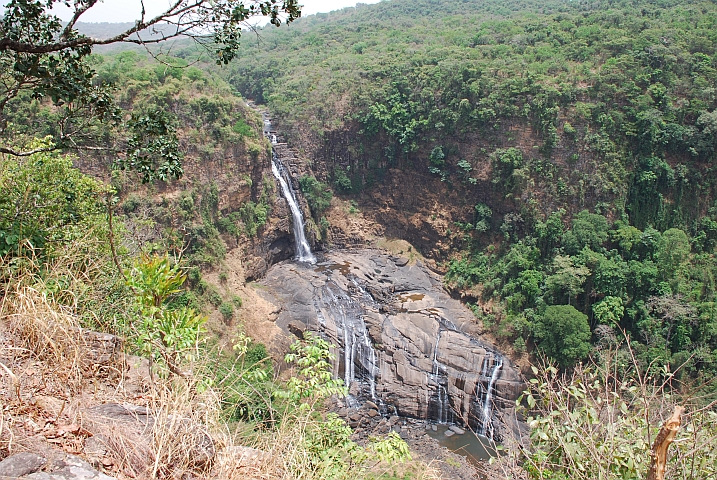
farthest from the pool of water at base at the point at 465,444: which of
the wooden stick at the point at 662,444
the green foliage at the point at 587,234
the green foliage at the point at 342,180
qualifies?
the green foliage at the point at 342,180

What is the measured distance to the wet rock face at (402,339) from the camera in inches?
647

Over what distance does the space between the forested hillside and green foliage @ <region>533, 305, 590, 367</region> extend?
49 millimetres

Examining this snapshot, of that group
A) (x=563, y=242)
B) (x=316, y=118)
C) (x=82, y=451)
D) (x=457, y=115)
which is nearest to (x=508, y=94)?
(x=457, y=115)

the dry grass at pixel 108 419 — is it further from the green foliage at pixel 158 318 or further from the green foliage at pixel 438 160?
the green foliage at pixel 438 160

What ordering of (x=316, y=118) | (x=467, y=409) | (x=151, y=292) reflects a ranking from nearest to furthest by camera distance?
(x=151, y=292) → (x=467, y=409) → (x=316, y=118)

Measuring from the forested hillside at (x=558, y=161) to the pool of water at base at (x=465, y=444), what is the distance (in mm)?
4268

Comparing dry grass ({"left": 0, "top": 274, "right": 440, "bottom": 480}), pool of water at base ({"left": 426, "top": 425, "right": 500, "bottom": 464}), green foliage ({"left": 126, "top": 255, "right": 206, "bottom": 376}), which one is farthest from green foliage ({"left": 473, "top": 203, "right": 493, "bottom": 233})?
dry grass ({"left": 0, "top": 274, "right": 440, "bottom": 480})

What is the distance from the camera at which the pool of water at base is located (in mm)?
14641

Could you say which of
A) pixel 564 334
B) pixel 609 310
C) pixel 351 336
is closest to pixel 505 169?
pixel 609 310

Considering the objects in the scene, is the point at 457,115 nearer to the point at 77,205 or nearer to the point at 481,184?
the point at 481,184

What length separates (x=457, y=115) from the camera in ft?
79.7

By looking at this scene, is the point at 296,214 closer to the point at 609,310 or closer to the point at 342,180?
the point at 342,180

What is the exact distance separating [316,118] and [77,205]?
20.5 metres

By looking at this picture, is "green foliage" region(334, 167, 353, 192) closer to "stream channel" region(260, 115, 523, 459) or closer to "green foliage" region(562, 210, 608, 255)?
"stream channel" region(260, 115, 523, 459)
